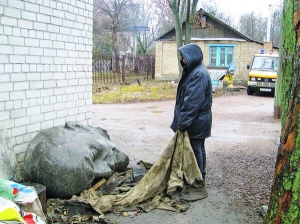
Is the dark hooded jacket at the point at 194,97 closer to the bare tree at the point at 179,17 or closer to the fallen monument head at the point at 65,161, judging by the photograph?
the fallen monument head at the point at 65,161

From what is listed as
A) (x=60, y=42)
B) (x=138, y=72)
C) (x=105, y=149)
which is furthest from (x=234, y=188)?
(x=138, y=72)

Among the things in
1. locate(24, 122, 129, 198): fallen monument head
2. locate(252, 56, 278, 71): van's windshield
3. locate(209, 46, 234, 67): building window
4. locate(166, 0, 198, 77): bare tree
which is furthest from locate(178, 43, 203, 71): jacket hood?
locate(209, 46, 234, 67): building window

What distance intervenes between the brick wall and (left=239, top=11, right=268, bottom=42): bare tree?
47237 mm

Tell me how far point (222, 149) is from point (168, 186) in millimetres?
3141

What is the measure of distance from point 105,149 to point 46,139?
0.83 m

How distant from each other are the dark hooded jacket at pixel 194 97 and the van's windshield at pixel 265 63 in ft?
47.2

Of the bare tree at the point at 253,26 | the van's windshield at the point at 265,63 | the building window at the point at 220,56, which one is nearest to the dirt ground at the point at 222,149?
the van's windshield at the point at 265,63

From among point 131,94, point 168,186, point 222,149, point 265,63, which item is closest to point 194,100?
point 168,186

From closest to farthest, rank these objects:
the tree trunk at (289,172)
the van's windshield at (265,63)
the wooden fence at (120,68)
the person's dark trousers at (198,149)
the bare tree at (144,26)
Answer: the tree trunk at (289,172) → the person's dark trousers at (198,149) → the van's windshield at (265,63) → the wooden fence at (120,68) → the bare tree at (144,26)

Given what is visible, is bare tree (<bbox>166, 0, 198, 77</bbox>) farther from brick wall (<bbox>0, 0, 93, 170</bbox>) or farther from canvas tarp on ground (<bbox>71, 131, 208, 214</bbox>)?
canvas tarp on ground (<bbox>71, 131, 208, 214</bbox>)

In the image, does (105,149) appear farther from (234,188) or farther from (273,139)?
(273,139)

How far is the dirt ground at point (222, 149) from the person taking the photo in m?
4.10

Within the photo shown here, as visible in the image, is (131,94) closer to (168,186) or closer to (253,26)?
(168,186)

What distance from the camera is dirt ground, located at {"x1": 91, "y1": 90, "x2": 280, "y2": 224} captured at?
13.5 feet
